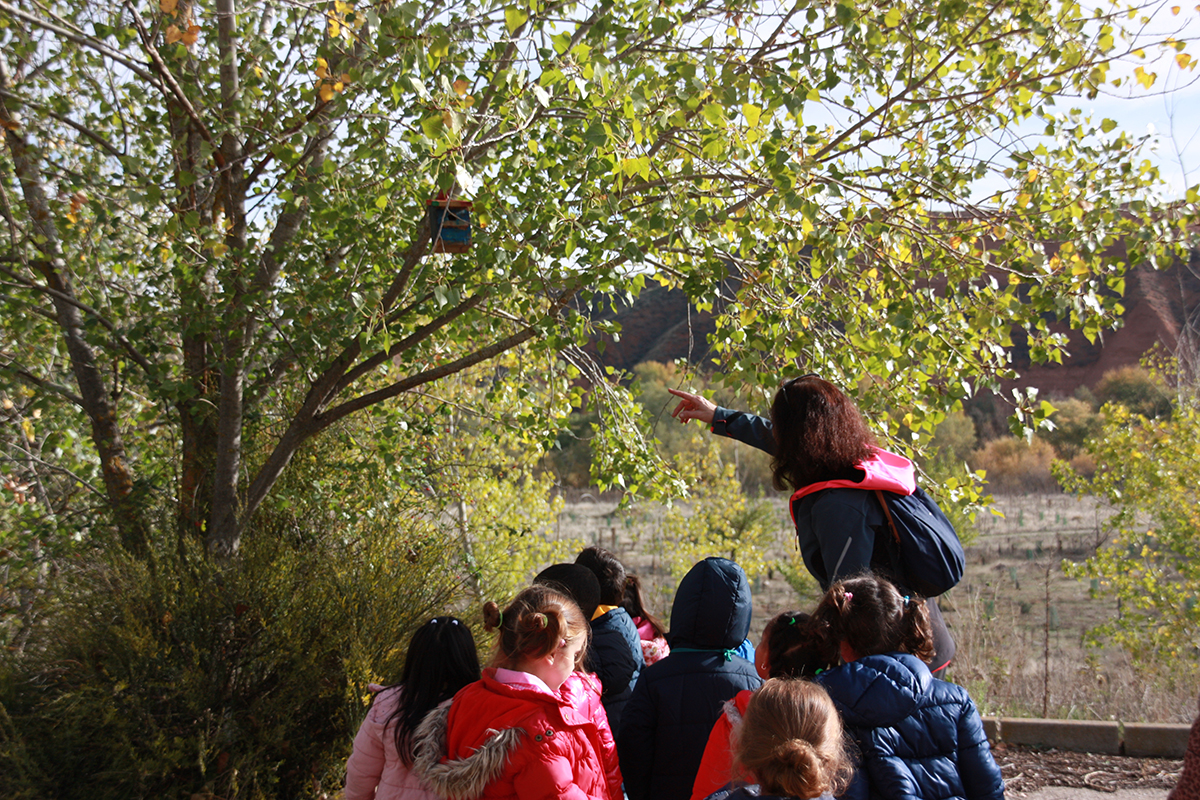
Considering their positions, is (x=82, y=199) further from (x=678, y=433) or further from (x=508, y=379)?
(x=678, y=433)

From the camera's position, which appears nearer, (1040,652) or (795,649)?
(795,649)

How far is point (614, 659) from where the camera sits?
3.08 metres

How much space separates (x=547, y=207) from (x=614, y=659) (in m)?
1.92

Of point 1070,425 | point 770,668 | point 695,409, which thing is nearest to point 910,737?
point 770,668

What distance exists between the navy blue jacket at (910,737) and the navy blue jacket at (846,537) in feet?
1.21

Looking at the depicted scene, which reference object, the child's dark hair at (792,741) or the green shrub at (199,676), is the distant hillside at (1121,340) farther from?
the child's dark hair at (792,741)

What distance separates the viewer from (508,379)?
6.06 m

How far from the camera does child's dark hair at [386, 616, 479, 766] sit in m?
2.41

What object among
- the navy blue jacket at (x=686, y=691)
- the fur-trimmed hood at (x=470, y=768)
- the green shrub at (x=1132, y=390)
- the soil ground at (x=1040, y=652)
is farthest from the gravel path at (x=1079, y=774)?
the green shrub at (x=1132, y=390)

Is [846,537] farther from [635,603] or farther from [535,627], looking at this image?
[635,603]

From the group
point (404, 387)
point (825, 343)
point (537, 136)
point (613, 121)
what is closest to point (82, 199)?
point (404, 387)

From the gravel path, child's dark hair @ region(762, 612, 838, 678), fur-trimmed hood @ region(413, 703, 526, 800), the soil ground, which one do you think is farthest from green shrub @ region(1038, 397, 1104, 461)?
fur-trimmed hood @ region(413, 703, 526, 800)

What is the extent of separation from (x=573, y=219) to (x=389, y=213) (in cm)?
157

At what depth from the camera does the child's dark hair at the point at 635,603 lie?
11.9ft
